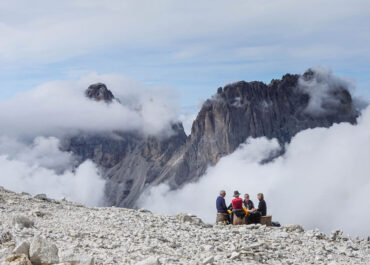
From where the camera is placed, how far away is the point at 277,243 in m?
20.8

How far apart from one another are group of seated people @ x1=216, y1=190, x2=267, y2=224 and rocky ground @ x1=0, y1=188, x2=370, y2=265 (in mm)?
3258

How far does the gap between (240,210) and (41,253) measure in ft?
57.8

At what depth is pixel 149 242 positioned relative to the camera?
18.0m

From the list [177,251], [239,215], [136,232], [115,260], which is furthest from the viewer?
[239,215]

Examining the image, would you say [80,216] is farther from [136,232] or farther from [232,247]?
[232,247]

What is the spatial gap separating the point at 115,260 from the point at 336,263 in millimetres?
8602

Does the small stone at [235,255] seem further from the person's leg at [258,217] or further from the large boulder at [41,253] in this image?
the person's leg at [258,217]

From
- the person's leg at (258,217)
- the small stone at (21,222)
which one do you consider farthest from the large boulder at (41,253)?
the person's leg at (258,217)

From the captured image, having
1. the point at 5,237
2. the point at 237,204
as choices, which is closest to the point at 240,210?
the point at 237,204

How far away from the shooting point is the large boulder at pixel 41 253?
1241cm

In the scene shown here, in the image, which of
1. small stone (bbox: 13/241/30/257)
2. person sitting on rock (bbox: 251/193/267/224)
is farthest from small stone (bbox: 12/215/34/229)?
person sitting on rock (bbox: 251/193/267/224)

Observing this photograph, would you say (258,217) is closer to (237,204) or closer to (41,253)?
(237,204)

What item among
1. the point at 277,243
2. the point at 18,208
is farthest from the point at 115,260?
the point at 18,208

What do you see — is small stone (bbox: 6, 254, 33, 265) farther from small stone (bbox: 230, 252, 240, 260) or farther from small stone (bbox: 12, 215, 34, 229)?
small stone (bbox: 230, 252, 240, 260)
